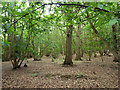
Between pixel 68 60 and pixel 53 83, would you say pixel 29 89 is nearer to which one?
pixel 53 83

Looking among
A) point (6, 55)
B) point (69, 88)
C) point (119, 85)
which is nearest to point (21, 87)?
point (69, 88)

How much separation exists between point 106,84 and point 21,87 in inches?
133

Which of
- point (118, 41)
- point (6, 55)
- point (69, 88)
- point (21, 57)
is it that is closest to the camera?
point (69, 88)

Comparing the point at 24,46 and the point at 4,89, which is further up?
the point at 24,46

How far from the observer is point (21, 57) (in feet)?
22.0

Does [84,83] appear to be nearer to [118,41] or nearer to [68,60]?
[118,41]

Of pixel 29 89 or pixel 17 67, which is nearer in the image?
pixel 29 89

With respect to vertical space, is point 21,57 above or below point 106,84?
above

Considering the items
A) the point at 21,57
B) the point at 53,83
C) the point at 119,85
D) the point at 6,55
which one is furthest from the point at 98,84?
the point at 6,55

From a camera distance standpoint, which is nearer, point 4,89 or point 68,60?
point 4,89


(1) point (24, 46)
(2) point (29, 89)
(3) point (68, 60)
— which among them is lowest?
(2) point (29, 89)

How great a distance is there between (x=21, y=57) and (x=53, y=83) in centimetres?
370

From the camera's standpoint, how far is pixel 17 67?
6844 millimetres

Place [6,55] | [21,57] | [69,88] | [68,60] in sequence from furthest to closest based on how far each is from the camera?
[6,55]
[68,60]
[21,57]
[69,88]
